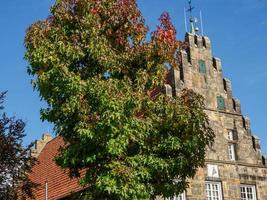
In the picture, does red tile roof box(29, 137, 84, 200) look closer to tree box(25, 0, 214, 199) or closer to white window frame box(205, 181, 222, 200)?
white window frame box(205, 181, 222, 200)

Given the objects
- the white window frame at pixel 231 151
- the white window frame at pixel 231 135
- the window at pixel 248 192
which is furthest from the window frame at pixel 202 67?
the window at pixel 248 192

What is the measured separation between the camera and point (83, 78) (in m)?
18.2

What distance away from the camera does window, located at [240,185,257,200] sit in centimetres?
2880

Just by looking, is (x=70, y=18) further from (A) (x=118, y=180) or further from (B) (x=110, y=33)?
(A) (x=118, y=180)

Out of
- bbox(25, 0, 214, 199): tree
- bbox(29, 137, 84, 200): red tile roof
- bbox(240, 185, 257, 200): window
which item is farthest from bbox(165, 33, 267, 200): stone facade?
bbox(25, 0, 214, 199): tree

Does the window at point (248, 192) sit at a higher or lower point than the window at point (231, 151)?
lower

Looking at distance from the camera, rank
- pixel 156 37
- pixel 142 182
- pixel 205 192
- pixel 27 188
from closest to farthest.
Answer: pixel 142 182
pixel 156 37
pixel 27 188
pixel 205 192

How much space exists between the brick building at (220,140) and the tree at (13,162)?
22.5 ft

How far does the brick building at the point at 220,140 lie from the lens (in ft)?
91.7

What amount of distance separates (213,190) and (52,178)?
36.0ft

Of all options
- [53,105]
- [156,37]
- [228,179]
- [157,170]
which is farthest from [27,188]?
[228,179]

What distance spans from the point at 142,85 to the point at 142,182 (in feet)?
10.9

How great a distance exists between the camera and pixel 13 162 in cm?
2067

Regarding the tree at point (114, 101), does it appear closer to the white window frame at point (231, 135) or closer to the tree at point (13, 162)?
the tree at point (13, 162)
